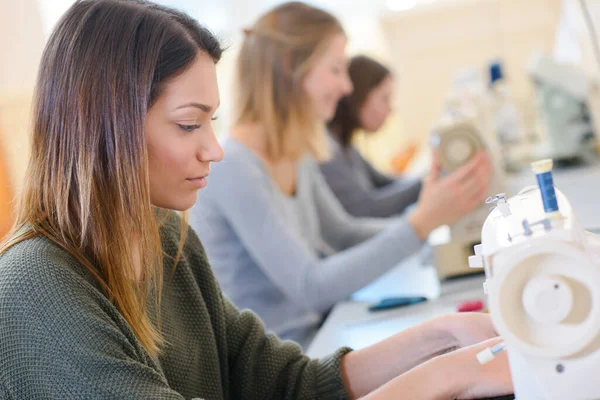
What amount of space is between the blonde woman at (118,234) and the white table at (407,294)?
1.09ft

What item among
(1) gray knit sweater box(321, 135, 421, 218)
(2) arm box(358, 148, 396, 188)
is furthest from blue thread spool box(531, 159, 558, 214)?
(2) arm box(358, 148, 396, 188)

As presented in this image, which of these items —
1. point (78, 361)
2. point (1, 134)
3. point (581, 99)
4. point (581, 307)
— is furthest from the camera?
point (1, 134)

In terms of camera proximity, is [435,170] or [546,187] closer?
[546,187]

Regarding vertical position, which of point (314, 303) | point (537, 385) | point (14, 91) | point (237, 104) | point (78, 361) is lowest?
point (314, 303)

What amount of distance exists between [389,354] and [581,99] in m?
1.74

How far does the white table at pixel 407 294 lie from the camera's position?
1548 millimetres

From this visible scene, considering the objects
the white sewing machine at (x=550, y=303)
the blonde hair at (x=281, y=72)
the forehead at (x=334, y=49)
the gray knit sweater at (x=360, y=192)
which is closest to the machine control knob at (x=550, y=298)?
the white sewing machine at (x=550, y=303)

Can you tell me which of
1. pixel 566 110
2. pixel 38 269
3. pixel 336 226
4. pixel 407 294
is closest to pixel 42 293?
pixel 38 269

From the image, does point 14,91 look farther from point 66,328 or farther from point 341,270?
point 66,328

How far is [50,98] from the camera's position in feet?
3.29

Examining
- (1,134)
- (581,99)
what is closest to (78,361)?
(581,99)

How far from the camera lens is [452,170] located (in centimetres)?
192

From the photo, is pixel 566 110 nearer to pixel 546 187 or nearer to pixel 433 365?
pixel 433 365

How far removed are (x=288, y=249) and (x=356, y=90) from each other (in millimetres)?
1763
